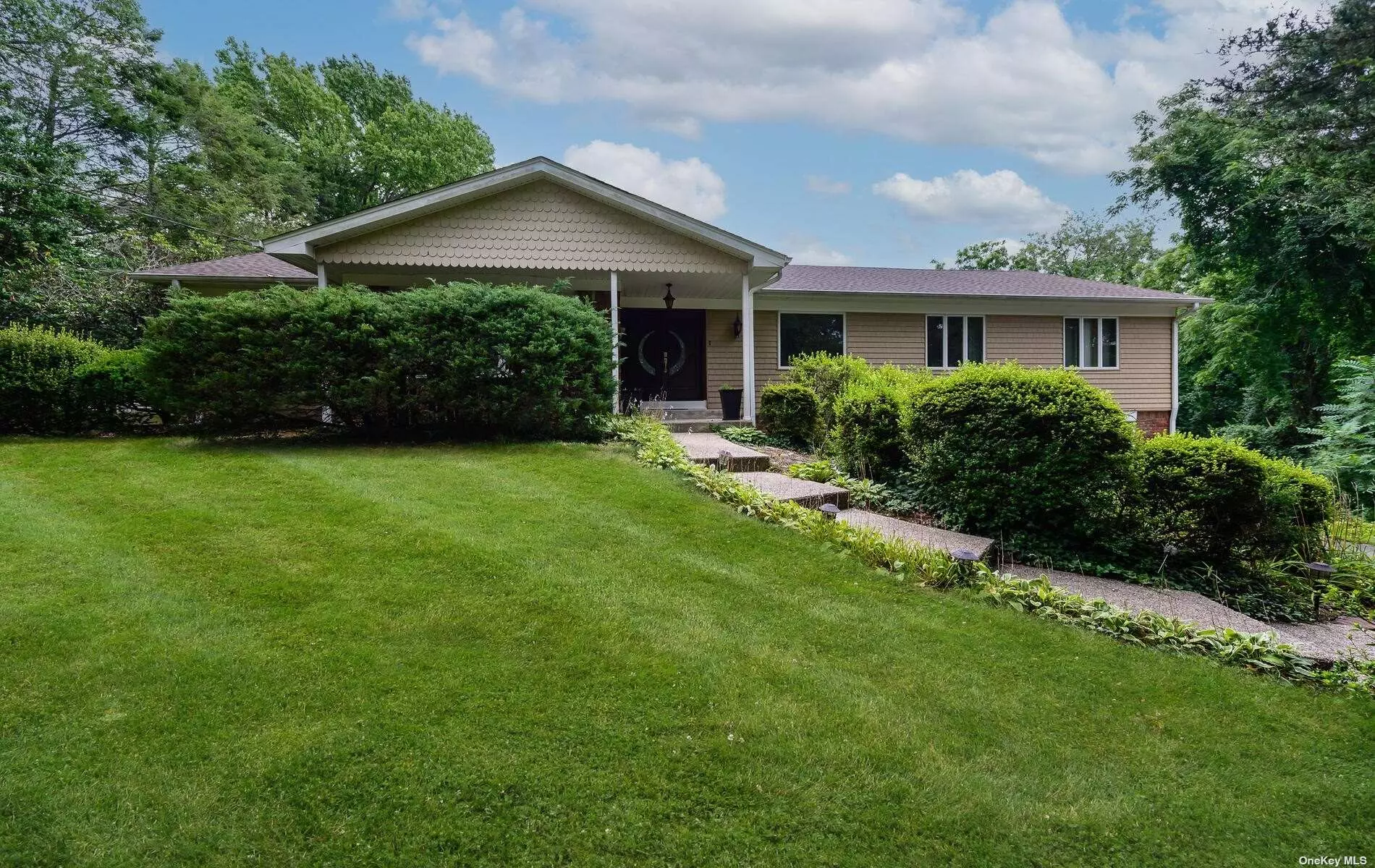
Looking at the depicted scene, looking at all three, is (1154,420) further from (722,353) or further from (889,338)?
(722,353)

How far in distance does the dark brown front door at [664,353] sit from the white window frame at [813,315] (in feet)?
4.91

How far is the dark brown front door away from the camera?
531 inches

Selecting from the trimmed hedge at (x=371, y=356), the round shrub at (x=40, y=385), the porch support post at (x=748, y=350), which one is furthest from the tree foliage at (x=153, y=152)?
the porch support post at (x=748, y=350)

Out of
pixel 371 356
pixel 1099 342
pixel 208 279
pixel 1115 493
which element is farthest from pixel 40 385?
pixel 1099 342

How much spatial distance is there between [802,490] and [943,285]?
10.6 m

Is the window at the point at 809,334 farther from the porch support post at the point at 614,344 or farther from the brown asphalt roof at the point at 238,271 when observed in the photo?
the brown asphalt roof at the point at 238,271

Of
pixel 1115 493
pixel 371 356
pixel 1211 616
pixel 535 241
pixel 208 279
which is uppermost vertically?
pixel 535 241

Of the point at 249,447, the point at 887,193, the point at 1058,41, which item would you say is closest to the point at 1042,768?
the point at 249,447

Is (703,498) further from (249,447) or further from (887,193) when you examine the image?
(887,193)

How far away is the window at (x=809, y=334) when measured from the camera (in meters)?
13.9

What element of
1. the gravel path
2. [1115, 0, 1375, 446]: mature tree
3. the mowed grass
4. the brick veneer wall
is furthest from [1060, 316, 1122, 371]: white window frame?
the mowed grass

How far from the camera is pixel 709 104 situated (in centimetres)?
1672

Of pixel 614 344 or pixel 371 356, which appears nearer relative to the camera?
pixel 371 356

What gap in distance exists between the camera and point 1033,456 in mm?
5172
